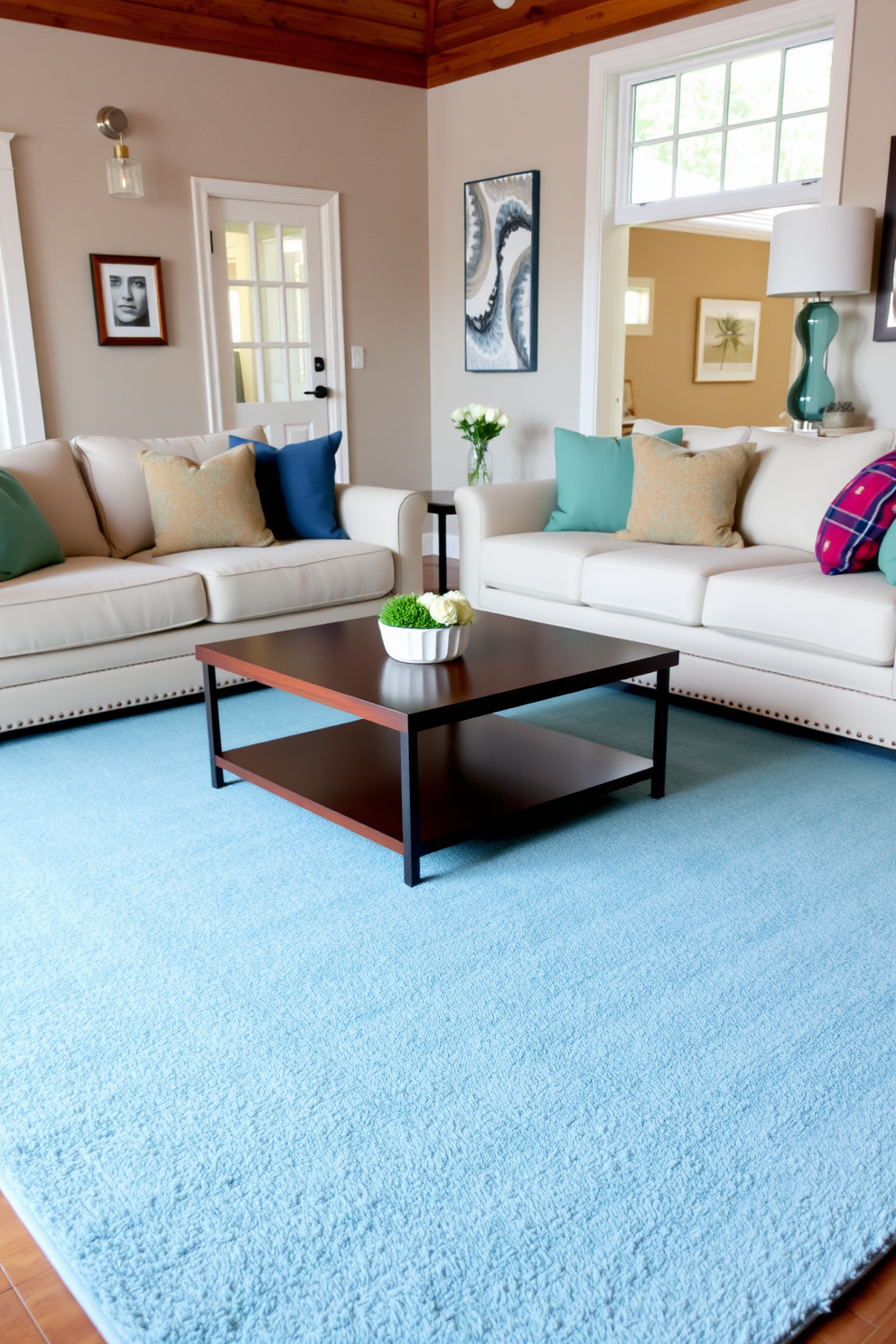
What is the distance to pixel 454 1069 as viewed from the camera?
5.53 feet

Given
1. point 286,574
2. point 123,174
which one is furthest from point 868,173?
point 123,174

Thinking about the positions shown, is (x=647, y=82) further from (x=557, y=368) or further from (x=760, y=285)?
(x=760, y=285)

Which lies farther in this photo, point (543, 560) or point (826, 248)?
point (826, 248)

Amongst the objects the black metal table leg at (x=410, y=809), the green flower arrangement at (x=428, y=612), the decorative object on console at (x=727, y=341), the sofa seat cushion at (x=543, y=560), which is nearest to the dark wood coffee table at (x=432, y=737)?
the black metal table leg at (x=410, y=809)

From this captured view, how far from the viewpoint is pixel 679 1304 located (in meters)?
1.24

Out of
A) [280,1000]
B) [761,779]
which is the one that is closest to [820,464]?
[761,779]

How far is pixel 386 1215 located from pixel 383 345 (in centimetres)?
576

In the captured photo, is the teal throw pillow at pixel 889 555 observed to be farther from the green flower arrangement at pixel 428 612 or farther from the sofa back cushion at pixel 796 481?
the green flower arrangement at pixel 428 612

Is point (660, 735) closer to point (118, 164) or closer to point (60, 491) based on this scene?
point (60, 491)

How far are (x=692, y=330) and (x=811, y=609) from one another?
628 cm

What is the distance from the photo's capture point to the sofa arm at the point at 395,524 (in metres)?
4.09

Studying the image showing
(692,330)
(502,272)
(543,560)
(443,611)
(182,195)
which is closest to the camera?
(443,611)

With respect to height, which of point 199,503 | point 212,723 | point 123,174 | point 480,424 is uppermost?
point 123,174

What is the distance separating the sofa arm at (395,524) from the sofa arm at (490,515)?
0.18 m
